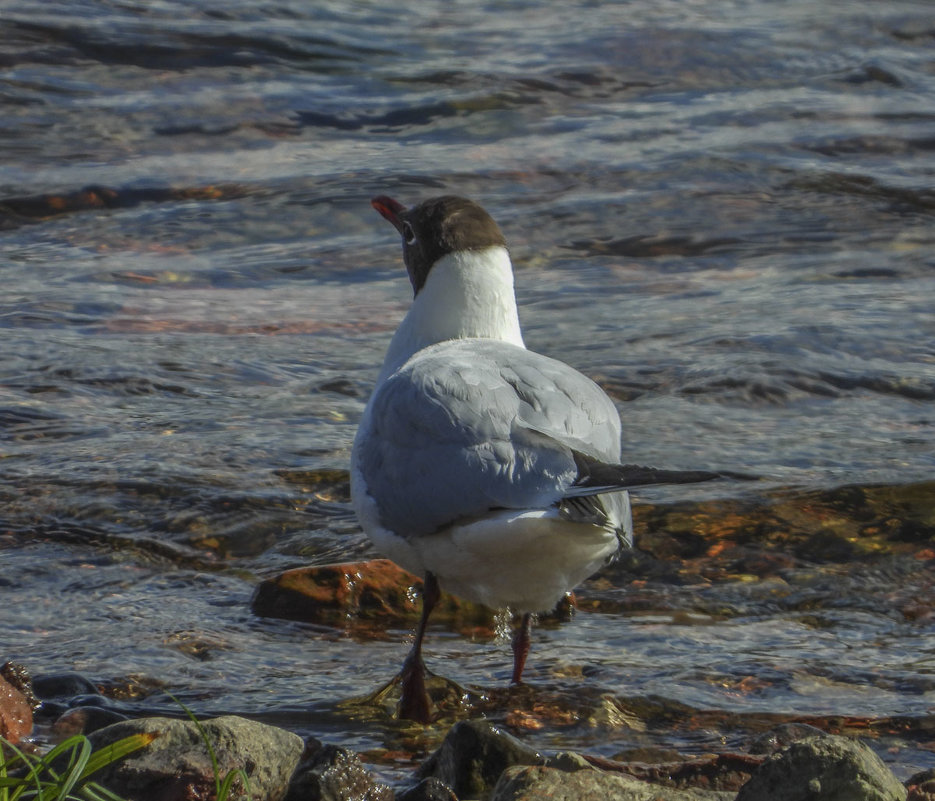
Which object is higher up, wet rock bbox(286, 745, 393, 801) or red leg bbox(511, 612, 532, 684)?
wet rock bbox(286, 745, 393, 801)

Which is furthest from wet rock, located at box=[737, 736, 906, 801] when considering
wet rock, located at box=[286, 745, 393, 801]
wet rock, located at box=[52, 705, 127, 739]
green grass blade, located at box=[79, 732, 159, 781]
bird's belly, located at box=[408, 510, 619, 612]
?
wet rock, located at box=[52, 705, 127, 739]

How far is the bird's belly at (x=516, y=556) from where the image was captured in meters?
3.94

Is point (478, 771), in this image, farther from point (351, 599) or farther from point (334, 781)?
point (351, 599)

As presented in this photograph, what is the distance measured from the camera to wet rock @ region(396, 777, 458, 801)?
3.32 m

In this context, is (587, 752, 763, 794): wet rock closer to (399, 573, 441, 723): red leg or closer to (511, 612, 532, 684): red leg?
(399, 573, 441, 723): red leg

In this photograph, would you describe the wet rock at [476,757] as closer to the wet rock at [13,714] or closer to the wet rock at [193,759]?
the wet rock at [193,759]

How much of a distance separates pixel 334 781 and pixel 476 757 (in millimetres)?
331

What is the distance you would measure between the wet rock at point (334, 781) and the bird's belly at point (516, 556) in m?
0.78

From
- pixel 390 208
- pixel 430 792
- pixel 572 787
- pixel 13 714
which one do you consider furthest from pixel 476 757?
pixel 390 208

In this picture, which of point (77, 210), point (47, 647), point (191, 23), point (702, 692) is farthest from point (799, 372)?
point (191, 23)

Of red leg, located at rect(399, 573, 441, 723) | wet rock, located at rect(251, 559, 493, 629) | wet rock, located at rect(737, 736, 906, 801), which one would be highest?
wet rock, located at rect(737, 736, 906, 801)

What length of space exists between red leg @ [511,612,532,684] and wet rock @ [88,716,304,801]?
1.12 metres

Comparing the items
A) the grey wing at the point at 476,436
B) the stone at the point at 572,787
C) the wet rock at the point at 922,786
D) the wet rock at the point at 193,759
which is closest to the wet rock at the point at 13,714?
the wet rock at the point at 193,759

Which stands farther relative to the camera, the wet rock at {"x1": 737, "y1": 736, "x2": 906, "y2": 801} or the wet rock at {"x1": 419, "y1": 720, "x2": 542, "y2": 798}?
the wet rock at {"x1": 419, "y1": 720, "x2": 542, "y2": 798}
